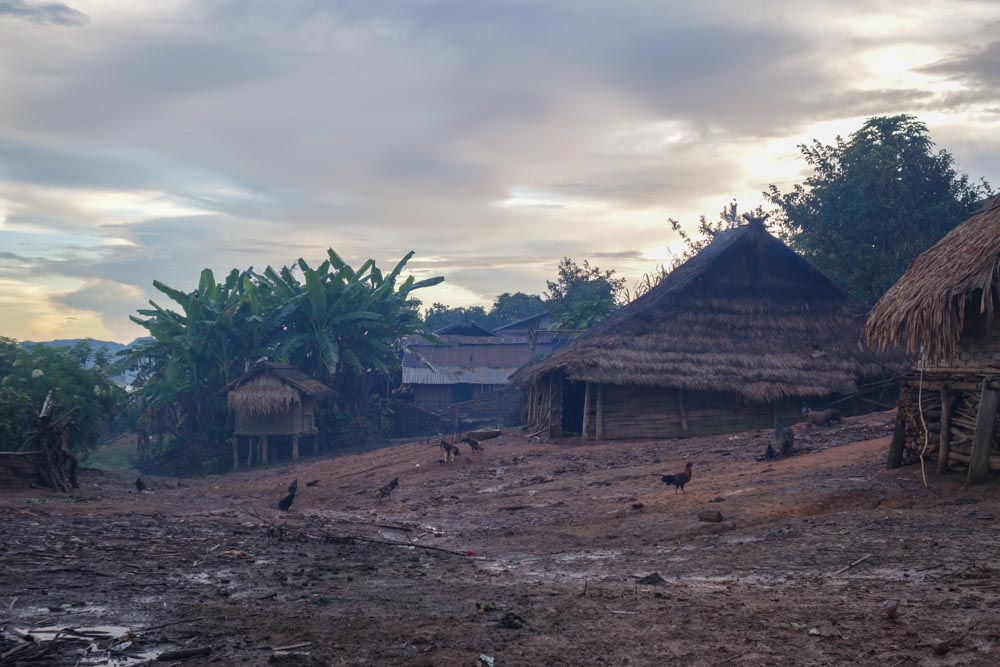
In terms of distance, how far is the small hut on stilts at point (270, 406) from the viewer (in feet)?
82.0

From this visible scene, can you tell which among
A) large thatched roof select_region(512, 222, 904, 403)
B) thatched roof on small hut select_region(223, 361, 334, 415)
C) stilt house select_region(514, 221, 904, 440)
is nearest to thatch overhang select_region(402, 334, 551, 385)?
thatched roof on small hut select_region(223, 361, 334, 415)

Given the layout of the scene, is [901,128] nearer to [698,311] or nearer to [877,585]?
[698,311]

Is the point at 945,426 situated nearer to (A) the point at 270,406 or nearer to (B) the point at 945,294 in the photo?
(B) the point at 945,294

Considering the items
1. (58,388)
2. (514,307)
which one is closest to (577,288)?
(514,307)

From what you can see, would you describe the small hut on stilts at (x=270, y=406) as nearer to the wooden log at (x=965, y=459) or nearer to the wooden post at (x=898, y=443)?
the wooden post at (x=898, y=443)

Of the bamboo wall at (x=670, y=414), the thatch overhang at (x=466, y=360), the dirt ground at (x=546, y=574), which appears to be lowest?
the dirt ground at (x=546, y=574)

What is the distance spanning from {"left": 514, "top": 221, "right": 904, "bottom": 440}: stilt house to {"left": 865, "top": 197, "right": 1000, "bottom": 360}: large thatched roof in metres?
8.67

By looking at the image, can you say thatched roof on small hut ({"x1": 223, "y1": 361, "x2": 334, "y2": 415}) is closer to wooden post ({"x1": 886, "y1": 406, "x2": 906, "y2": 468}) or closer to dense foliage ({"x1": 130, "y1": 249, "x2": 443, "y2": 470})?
dense foliage ({"x1": 130, "y1": 249, "x2": 443, "y2": 470})

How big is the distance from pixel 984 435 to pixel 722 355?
1170 cm

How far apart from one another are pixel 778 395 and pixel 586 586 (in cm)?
1502

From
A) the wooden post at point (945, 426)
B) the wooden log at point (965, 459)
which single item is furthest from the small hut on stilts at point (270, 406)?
the wooden log at point (965, 459)

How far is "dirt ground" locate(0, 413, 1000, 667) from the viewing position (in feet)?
16.1

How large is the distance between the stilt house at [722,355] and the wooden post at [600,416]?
0.03 metres

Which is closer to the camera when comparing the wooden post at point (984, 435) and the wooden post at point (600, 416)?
the wooden post at point (984, 435)
